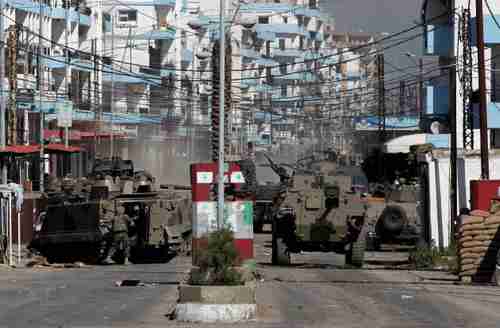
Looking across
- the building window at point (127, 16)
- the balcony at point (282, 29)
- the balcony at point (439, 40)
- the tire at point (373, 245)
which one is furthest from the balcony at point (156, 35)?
the tire at point (373, 245)

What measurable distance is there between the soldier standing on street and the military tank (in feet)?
0.57

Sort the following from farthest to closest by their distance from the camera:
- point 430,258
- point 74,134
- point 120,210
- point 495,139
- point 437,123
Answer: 1. point 74,134
2. point 437,123
3. point 495,139
4. point 120,210
5. point 430,258

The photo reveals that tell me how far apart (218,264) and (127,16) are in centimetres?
8289

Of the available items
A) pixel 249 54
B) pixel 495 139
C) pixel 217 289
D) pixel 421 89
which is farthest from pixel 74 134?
pixel 217 289

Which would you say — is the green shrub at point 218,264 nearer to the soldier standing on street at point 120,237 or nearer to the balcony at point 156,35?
the soldier standing on street at point 120,237

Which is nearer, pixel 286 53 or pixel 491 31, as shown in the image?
pixel 491 31

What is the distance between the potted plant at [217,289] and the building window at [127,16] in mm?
81821

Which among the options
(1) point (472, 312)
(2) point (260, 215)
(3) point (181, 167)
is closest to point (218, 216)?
(1) point (472, 312)

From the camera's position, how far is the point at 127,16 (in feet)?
330

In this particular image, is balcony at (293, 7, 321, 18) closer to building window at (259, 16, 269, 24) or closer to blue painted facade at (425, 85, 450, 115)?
building window at (259, 16, 269, 24)

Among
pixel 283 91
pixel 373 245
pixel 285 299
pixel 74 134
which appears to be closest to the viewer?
pixel 285 299

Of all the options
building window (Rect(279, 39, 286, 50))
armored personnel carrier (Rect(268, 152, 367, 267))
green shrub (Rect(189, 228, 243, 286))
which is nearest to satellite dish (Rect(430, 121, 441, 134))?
armored personnel carrier (Rect(268, 152, 367, 267))

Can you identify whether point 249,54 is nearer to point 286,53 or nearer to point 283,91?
point 283,91

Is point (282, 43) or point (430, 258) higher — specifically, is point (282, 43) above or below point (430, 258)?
above
